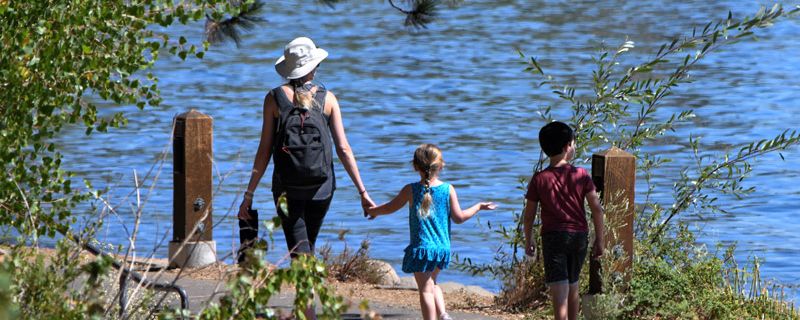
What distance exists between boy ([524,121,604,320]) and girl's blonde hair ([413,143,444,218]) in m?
0.51

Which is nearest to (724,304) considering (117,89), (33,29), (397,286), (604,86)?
(604,86)

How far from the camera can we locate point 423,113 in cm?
2806

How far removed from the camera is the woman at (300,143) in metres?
7.40

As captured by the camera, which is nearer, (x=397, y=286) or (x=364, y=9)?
(x=397, y=286)

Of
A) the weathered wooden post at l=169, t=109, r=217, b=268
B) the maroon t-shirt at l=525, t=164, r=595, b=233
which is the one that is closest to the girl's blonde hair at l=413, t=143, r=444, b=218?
the maroon t-shirt at l=525, t=164, r=595, b=233

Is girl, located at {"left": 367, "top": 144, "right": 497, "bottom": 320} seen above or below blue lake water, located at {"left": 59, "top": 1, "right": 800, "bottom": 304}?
above

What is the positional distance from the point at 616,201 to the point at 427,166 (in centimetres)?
133

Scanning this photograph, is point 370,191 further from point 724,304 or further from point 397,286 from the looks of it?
point 724,304

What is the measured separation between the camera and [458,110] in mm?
28422

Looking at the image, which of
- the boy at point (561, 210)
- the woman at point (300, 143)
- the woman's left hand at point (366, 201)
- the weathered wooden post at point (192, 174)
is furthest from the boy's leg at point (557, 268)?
the weathered wooden post at point (192, 174)

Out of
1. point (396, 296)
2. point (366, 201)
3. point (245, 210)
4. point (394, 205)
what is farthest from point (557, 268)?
point (396, 296)

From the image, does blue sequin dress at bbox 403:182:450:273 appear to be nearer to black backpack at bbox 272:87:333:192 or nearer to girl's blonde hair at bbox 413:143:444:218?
girl's blonde hair at bbox 413:143:444:218

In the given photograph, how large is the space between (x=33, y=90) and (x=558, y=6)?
48.9m

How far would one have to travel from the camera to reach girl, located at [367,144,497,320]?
768 centimetres
